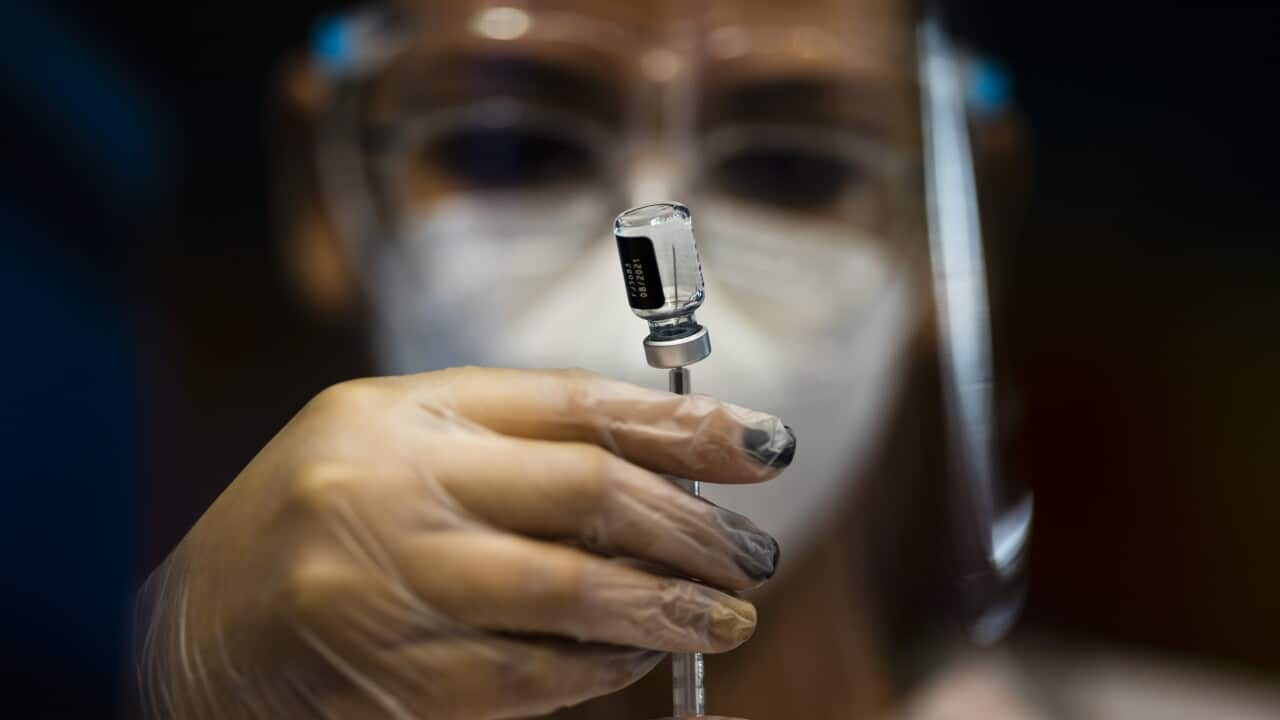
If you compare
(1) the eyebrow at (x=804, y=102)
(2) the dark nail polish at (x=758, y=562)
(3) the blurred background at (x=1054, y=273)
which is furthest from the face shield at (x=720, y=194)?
(2) the dark nail polish at (x=758, y=562)

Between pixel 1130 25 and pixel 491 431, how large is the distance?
152 centimetres

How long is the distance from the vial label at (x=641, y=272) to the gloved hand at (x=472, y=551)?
0.06 meters

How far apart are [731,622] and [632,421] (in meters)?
0.14

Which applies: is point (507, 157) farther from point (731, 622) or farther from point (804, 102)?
point (731, 622)

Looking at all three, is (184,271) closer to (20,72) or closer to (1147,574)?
Answer: (20,72)

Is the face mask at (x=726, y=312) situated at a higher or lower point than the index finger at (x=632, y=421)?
lower

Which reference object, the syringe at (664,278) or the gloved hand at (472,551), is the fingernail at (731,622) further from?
the syringe at (664,278)

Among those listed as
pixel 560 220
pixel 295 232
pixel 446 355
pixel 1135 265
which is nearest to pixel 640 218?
pixel 446 355

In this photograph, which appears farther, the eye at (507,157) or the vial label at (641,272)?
the eye at (507,157)

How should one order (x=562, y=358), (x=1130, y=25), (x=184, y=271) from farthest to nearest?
(x=184, y=271) < (x=1130, y=25) < (x=562, y=358)

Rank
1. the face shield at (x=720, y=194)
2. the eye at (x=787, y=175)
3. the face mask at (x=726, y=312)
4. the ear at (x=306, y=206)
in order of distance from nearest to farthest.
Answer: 1. the face mask at (x=726, y=312)
2. the face shield at (x=720, y=194)
3. the eye at (x=787, y=175)
4. the ear at (x=306, y=206)

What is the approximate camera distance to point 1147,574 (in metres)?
1.74

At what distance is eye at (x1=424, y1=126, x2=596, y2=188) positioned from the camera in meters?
1.34

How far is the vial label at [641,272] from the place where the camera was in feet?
1.66
